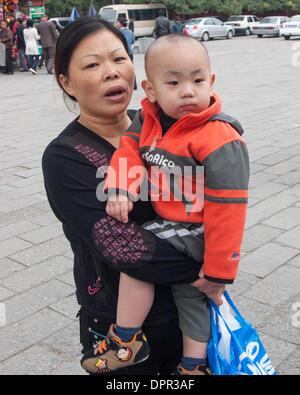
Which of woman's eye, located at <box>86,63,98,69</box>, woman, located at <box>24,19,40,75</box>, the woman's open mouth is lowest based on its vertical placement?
woman, located at <box>24,19,40,75</box>

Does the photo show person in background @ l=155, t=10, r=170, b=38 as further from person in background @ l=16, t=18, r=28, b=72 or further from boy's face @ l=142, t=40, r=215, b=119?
boy's face @ l=142, t=40, r=215, b=119

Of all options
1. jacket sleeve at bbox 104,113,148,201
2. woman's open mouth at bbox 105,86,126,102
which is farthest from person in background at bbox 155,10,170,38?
jacket sleeve at bbox 104,113,148,201

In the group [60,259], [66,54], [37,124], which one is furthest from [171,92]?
[37,124]

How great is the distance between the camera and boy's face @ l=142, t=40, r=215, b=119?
4.84ft

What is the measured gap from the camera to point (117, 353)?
156 centimetres

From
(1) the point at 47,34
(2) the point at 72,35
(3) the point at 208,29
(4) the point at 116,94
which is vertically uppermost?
(2) the point at 72,35

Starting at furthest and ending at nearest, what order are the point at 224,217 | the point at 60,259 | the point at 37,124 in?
the point at 37,124
the point at 60,259
the point at 224,217

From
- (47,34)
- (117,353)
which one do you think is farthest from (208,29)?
(117,353)

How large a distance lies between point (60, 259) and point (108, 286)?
2.18 metres

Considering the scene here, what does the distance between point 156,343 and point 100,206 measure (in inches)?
20.3

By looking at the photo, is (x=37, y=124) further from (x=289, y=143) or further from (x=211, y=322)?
(x=211, y=322)

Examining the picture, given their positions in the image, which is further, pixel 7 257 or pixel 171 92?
pixel 7 257

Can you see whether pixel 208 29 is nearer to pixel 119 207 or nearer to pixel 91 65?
pixel 91 65
